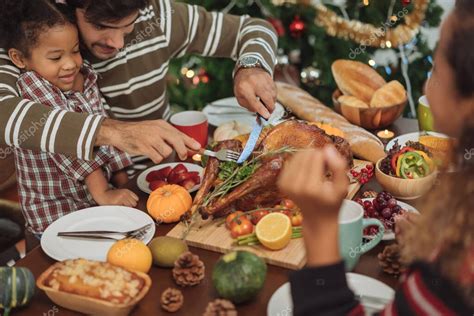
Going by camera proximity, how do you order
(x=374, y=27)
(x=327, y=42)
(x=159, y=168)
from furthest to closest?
1. (x=327, y=42)
2. (x=374, y=27)
3. (x=159, y=168)

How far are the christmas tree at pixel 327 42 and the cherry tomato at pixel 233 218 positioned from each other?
1485 mm

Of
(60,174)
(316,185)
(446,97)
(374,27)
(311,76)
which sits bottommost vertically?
(60,174)

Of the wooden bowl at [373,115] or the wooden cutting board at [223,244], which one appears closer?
the wooden cutting board at [223,244]

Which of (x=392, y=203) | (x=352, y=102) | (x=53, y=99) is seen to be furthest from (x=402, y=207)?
(x=53, y=99)

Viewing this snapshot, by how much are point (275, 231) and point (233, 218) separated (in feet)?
0.46

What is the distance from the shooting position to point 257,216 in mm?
1510

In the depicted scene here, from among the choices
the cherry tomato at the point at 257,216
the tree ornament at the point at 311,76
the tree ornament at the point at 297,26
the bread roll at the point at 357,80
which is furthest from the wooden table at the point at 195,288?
the tree ornament at the point at 297,26

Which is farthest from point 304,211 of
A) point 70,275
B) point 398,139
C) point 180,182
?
point 398,139

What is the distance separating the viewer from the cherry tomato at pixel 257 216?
58.8 inches

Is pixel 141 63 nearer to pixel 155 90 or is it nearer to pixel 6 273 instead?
pixel 155 90

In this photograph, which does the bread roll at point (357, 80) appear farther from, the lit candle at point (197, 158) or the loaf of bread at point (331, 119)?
the lit candle at point (197, 158)

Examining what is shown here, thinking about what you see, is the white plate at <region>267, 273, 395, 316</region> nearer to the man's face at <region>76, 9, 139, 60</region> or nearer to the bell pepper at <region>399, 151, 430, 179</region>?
the bell pepper at <region>399, 151, 430, 179</region>

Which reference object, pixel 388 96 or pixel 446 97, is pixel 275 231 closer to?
pixel 446 97

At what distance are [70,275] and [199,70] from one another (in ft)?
7.24
